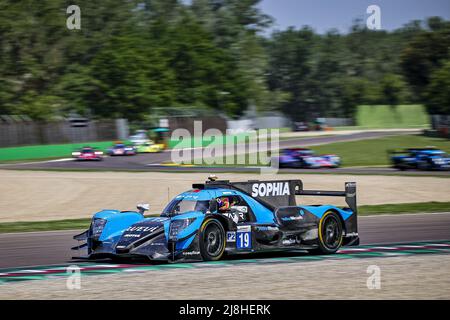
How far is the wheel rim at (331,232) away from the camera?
13.9 metres

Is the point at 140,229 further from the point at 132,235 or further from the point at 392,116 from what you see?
the point at 392,116

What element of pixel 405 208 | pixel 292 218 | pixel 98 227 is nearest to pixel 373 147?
pixel 405 208

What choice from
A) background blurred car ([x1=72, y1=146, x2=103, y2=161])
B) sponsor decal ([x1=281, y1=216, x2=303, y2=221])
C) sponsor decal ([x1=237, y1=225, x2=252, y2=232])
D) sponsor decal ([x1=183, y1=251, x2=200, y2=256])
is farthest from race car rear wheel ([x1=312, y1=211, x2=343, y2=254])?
background blurred car ([x1=72, y1=146, x2=103, y2=161])

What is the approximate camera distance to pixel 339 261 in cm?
1273

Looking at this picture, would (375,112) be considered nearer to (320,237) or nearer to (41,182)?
(41,182)

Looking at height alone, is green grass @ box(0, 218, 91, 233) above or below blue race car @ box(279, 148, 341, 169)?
below

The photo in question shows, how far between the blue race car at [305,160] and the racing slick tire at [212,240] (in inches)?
1328

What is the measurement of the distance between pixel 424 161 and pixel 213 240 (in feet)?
107

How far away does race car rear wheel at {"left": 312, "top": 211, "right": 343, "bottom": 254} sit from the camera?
13.8 m

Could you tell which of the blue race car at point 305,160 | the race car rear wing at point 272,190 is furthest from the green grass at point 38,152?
the race car rear wing at point 272,190

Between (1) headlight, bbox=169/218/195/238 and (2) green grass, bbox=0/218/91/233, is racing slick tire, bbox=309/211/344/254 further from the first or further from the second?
(2) green grass, bbox=0/218/91/233

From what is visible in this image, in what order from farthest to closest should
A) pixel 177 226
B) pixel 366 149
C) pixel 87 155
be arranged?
pixel 366 149, pixel 87 155, pixel 177 226

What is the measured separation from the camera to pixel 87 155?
53531 mm

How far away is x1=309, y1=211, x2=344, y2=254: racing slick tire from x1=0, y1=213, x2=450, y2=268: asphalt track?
0.83 meters
